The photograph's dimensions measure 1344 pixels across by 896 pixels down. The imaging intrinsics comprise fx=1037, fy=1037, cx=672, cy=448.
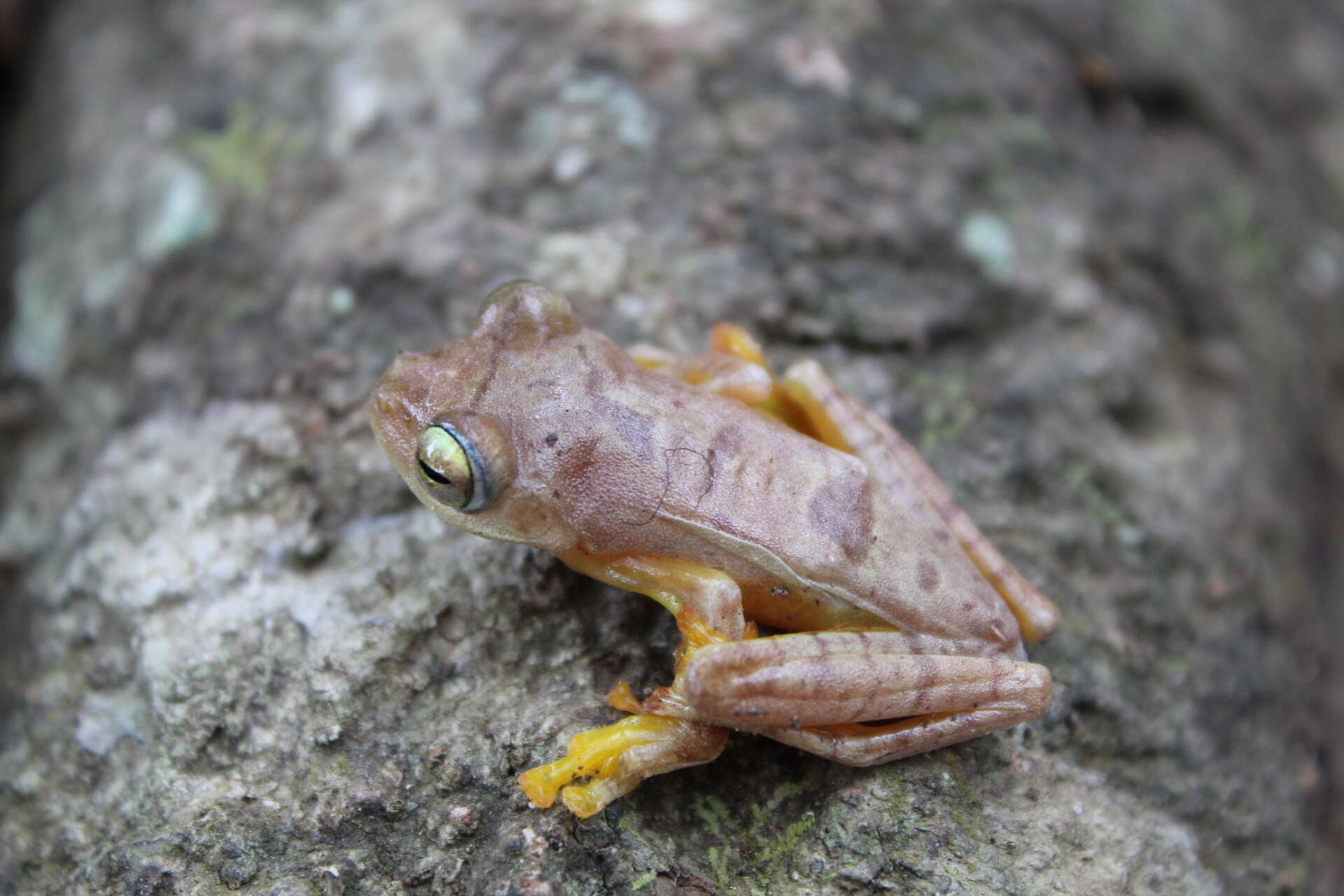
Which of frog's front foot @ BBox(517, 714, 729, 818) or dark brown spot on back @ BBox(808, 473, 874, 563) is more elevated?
dark brown spot on back @ BBox(808, 473, 874, 563)

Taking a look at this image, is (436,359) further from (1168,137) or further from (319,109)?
(1168,137)

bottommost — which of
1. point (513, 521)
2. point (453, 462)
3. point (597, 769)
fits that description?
point (597, 769)

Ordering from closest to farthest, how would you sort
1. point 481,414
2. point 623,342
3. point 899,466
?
point 481,414
point 899,466
point 623,342

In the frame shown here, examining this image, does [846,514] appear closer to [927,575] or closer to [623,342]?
[927,575]

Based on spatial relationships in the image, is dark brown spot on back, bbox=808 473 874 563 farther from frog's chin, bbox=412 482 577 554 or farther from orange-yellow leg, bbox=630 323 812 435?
frog's chin, bbox=412 482 577 554

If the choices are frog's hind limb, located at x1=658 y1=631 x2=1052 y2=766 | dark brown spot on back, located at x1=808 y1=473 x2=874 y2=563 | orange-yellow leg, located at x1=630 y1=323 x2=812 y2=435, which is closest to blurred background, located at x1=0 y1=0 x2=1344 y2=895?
frog's hind limb, located at x1=658 y1=631 x2=1052 y2=766

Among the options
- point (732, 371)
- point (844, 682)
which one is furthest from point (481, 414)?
point (844, 682)

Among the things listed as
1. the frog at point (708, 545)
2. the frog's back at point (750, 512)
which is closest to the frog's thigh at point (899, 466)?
the frog at point (708, 545)
